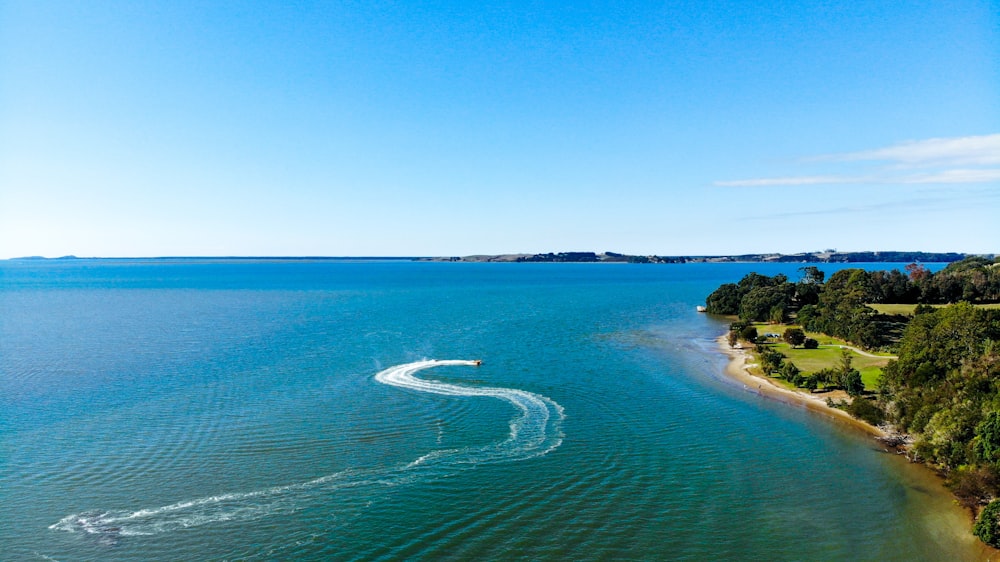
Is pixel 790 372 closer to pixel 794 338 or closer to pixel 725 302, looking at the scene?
pixel 794 338

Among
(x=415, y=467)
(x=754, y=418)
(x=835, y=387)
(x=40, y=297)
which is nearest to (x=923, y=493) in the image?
(x=754, y=418)

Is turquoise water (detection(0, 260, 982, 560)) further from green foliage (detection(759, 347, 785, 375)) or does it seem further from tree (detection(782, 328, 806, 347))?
tree (detection(782, 328, 806, 347))

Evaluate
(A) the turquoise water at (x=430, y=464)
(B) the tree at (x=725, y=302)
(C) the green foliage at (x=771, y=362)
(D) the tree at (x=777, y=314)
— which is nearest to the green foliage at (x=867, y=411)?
(A) the turquoise water at (x=430, y=464)

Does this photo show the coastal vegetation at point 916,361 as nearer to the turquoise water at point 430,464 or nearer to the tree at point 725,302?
the turquoise water at point 430,464

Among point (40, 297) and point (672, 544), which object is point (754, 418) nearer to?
point (672, 544)

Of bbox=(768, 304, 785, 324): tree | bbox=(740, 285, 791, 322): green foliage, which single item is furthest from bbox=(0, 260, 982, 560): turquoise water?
bbox=(740, 285, 791, 322): green foliage
